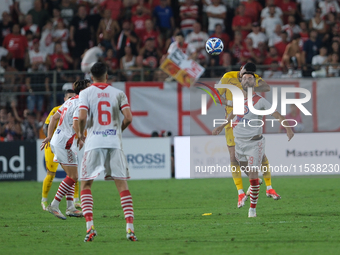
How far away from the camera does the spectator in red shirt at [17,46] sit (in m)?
19.1

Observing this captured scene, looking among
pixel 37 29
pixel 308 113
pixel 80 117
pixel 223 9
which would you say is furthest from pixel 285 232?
pixel 37 29

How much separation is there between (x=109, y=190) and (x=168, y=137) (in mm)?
3187

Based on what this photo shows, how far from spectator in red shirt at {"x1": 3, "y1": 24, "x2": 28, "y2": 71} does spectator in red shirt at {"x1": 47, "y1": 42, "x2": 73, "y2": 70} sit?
1032 millimetres

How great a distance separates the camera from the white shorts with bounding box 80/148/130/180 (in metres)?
6.55

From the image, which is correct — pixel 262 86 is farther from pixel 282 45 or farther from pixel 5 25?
pixel 5 25

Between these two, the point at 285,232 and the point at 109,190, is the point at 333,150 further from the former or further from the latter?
the point at 285,232

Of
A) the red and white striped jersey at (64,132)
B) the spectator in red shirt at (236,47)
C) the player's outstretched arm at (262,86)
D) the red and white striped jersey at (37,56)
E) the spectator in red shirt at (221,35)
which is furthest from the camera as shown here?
the spectator in red shirt at (221,35)

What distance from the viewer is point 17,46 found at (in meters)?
19.2

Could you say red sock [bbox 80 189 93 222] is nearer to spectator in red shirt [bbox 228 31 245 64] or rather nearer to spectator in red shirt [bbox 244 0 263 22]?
spectator in red shirt [bbox 228 31 245 64]

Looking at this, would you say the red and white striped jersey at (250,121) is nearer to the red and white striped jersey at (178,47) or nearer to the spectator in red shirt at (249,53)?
the red and white striped jersey at (178,47)

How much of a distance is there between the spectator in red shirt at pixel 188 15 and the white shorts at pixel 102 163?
44.4 ft

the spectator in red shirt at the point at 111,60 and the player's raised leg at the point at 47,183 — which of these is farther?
the spectator in red shirt at the point at 111,60

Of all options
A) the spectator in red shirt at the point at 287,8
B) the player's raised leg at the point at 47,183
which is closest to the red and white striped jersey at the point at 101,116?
the player's raised leg at the point at 47,183

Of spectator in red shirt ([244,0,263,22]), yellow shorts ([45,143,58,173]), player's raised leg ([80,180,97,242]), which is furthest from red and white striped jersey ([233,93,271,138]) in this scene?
spectator in red shirt ([244,0,263,22])
